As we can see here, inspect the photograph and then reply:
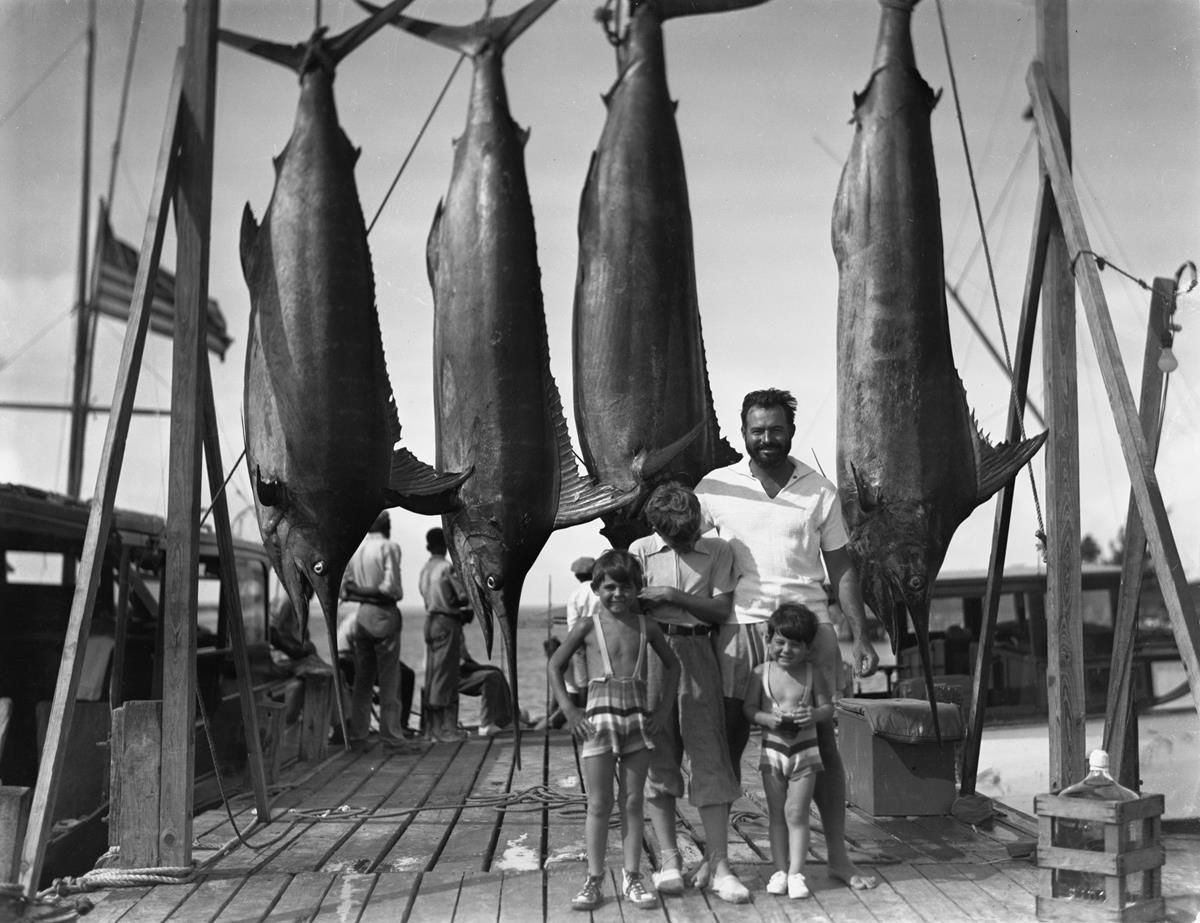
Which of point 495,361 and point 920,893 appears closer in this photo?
point 920,893

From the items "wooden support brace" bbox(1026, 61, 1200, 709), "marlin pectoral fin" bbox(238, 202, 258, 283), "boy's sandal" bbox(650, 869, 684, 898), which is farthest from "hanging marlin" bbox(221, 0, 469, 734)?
"wooden support brace" bbox(1026, 61, 1200, 709)

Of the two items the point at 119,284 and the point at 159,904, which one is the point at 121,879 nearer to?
the point at 159,904

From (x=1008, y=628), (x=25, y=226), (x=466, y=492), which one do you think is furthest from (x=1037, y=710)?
(x=25, y=226)

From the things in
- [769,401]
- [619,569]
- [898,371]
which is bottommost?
[619,569]

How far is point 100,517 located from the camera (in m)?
3.48

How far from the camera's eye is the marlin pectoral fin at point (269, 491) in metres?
3.84

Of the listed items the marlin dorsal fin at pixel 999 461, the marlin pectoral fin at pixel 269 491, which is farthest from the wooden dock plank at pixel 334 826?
the marlin dorsal fin at pixel 999 461

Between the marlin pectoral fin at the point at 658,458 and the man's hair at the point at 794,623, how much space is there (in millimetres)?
952

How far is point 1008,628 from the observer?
9758 mm

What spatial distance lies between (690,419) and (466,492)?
A: 863 millimetres

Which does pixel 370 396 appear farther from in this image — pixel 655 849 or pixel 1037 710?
pixel 1037 710

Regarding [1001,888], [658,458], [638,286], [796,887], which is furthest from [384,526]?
[1001,888]

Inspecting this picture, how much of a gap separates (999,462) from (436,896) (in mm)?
2168

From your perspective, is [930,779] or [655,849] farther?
[930,779]
